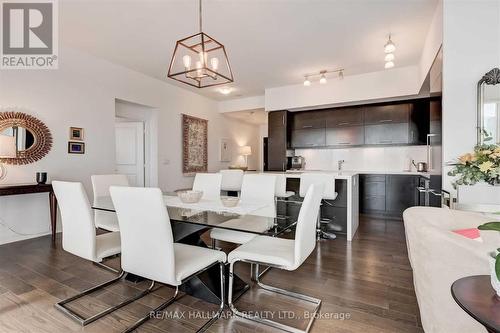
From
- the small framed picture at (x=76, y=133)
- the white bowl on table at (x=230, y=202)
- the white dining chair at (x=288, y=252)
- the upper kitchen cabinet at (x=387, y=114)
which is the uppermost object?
the upper kitchen cabinet at (x=387, y=114)

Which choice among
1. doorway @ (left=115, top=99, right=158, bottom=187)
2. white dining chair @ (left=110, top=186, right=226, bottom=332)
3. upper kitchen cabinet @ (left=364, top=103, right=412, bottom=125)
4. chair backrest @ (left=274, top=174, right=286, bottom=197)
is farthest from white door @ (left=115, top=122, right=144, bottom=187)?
upper kitchen cabinet @ (left=364, top=103, right=412, bottom=125)

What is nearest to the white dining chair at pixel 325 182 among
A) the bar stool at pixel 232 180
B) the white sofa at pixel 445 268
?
the bar stool at pixel 232 180

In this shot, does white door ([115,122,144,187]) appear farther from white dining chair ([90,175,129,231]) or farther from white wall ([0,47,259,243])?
white dining chair ([90,175,129,231])

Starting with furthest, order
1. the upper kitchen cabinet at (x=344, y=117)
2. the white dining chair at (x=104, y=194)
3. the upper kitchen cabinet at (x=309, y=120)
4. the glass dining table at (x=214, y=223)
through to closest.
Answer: the upper kitchen cabinet at (x=309, y=120)
the upper kitchen cabinet at (x=344, y=117)
the white dining chair at (x=104, y=194)
the glass dining table at (x=214, y=223)

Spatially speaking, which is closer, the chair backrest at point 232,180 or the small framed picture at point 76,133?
the small framed picture at point 76,133

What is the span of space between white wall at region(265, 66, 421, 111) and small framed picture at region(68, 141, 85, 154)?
3.69m

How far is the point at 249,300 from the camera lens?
1960 millimetres

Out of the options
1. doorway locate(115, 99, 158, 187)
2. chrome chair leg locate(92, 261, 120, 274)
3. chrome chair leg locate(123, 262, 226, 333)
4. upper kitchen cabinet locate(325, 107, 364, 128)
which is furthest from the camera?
upper kitchen cabinet locate(325, 107, 364, 128)

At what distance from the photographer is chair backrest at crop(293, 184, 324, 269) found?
1612 mm

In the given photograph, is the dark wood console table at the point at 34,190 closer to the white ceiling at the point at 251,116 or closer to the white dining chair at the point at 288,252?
the white dining chair at the point at 288,252

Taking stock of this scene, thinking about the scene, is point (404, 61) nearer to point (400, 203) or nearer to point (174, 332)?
point (400, 203)

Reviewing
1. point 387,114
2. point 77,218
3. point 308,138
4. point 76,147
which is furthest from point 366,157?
point 76,147

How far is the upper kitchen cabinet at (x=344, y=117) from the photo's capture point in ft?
17.4

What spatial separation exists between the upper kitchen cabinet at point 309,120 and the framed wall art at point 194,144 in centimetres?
223
